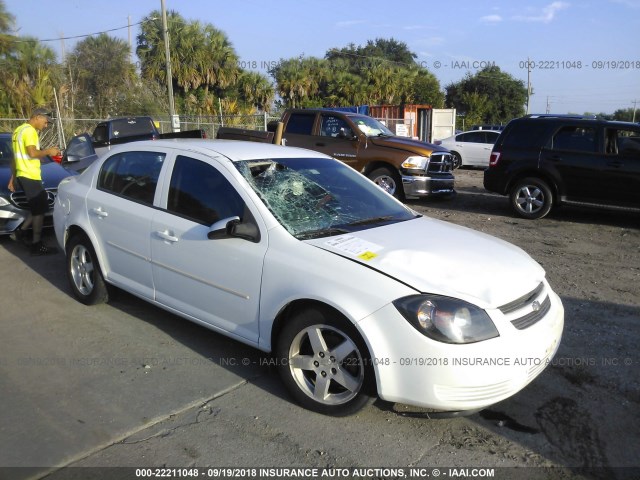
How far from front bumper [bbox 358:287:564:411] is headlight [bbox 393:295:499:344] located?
4cm

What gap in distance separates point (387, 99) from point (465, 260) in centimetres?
4237

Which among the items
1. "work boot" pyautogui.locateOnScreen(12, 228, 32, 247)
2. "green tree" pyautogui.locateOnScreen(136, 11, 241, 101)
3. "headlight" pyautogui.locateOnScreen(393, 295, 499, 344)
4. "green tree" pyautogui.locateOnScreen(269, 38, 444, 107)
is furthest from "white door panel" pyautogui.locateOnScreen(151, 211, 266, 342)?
"green tree" pyautogui.locateOnScreen(269, 38, 444, 107)

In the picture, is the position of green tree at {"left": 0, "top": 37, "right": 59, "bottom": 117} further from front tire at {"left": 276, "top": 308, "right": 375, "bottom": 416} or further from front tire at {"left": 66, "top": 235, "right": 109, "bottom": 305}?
front tire at {"left": 276, "top": 308, "right": 375, "bottom": 416}

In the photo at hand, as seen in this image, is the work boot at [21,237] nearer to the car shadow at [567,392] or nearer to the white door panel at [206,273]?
the car shadow at [567,392]

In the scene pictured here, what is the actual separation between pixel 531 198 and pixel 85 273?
24.9 ft

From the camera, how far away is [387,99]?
44156 millimetres

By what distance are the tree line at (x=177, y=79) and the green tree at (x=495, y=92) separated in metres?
7.92

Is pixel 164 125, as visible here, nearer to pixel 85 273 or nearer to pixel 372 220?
pixel 85 273

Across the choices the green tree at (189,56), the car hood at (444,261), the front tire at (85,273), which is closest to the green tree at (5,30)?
the green tree at (189,56)

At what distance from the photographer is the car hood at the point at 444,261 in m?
3.18

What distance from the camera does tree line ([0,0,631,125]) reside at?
26.1 meters

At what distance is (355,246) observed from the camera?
3.51 m

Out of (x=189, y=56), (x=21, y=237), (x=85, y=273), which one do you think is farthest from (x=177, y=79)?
(x=85, y=273)

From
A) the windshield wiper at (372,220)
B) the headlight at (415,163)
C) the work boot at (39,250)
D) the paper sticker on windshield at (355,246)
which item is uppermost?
the headlight at (415,163)
